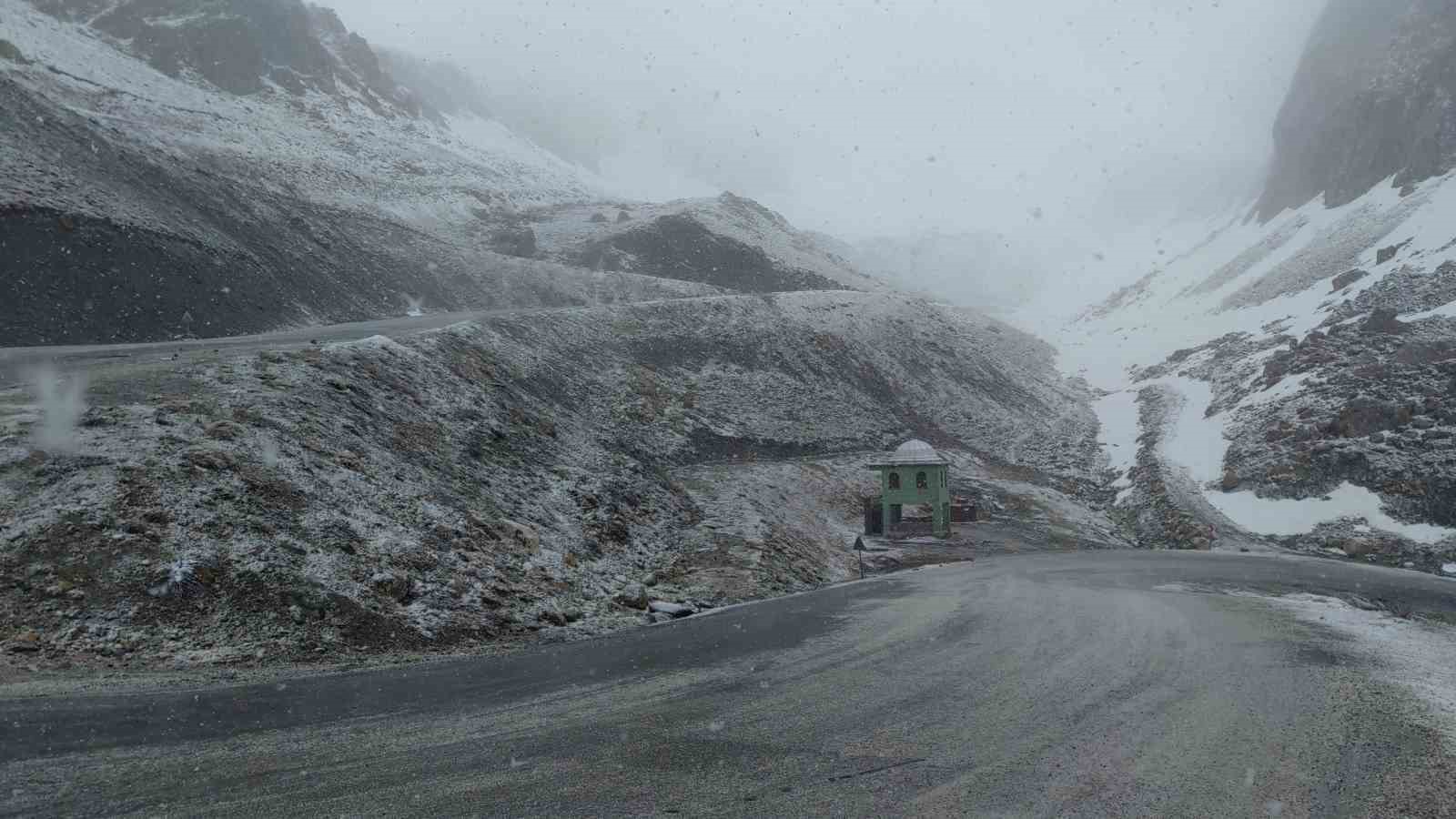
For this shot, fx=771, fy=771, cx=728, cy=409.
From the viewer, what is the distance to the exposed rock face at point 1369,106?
7219 cm

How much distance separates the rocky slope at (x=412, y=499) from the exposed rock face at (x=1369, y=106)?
6120cm

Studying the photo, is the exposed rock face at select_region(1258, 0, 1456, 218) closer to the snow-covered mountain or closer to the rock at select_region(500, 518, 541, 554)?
the snow-covered mountain

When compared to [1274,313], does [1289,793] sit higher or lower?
lower

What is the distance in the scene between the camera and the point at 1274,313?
62.6 meters

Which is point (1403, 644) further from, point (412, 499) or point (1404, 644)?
point (412, 499)

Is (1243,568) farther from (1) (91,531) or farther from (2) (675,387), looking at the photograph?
(1) (91,531)

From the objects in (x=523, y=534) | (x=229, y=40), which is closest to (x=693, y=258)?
(x=523, y=534)

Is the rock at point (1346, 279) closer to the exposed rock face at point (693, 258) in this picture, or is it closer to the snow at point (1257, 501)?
the snow at point (1257, 501)

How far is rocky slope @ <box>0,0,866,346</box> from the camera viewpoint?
29.6 m

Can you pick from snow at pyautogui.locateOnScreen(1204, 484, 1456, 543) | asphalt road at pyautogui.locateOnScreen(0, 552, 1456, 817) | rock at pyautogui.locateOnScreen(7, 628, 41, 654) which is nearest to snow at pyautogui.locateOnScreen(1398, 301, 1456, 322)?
snow at pyautogui.locateOnScreen(1204, 484, 1456, 543)

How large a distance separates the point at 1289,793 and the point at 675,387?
3521cm

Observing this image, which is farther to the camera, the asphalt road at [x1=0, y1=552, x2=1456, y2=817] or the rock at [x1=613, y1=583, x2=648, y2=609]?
the rock at [x1=613, y1=583, x2=648, y2=609]

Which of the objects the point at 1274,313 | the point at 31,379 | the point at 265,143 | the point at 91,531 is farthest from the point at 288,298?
the point at 1274,313

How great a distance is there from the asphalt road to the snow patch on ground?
37 centimetres
